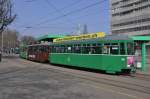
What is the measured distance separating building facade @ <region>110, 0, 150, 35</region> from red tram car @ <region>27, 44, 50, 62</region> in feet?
215

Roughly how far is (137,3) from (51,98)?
11532 cm

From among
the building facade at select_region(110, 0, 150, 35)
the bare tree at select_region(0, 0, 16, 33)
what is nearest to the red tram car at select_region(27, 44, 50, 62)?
the bare tree at select_region(0, 0, 16, 33)

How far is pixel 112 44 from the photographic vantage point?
25906 millimetres

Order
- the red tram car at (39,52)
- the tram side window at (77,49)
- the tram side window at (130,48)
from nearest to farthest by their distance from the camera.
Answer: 1. the tram side window at (130,48)
2. the tram side window at (77,49)
3. the red tram car at (39,52)

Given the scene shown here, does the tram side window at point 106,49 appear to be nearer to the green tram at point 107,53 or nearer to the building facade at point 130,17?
the green tram at point 107,53

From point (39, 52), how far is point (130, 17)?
281ft

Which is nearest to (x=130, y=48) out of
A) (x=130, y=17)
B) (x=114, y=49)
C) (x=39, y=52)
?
(x=114, y=49)

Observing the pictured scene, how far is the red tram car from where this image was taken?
43.3 metres

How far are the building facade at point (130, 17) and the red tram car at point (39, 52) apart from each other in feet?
215

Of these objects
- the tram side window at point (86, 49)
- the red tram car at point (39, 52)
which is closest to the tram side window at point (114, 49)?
the tram side window at point (86, 49)

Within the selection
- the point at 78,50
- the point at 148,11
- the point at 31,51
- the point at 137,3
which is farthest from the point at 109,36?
the point at 137,3

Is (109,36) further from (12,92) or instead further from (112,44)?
(12,92)

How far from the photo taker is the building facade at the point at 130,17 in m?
118

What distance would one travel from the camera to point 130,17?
422ft
